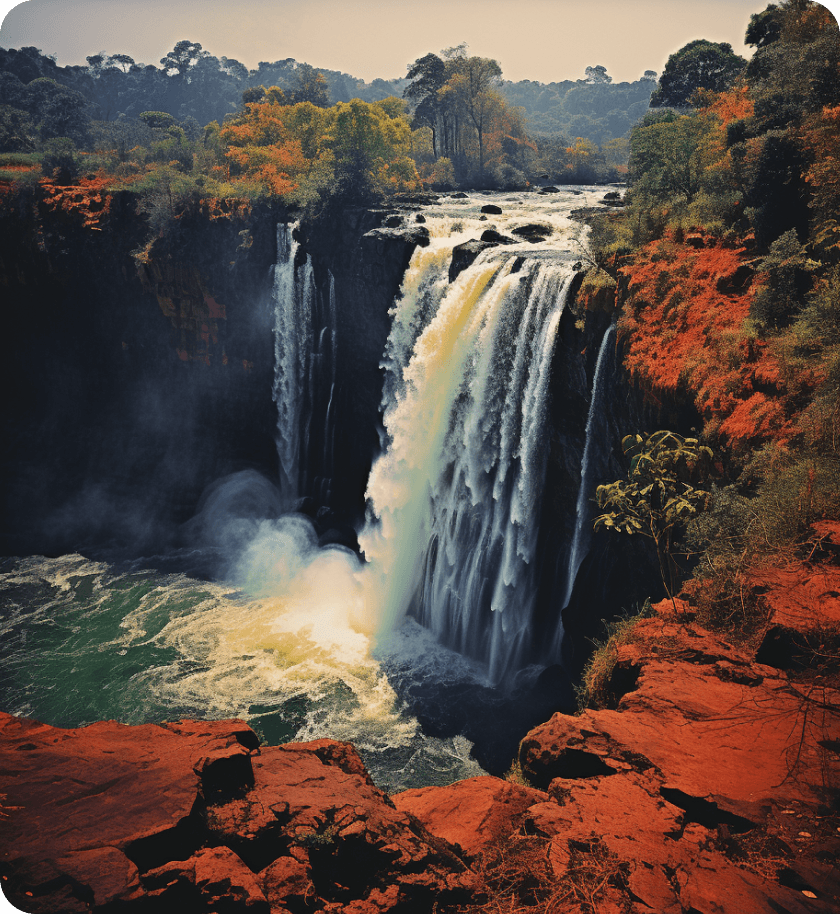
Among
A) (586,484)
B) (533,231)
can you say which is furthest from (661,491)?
(533,231)

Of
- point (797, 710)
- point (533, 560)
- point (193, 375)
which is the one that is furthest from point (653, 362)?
point (193, 375)

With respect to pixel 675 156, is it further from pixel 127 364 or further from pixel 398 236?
pixel 127 364

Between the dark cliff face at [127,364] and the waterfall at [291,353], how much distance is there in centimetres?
90

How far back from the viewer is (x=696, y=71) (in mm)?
31719

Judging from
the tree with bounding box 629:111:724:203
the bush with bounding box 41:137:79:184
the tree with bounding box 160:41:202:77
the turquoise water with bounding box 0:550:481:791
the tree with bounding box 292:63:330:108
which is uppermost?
the tree with bounding box 160:41:202:77

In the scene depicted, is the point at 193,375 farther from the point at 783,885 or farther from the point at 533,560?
the point at 783,885

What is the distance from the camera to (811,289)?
343 inches

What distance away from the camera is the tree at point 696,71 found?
3049 centimetres

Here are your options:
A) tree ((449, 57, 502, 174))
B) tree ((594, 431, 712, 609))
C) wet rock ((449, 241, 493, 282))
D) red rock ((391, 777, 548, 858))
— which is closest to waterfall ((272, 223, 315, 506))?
wet rock ((449, 241, 493, 282))

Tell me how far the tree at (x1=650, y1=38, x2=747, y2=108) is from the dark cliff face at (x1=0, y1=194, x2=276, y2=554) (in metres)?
25.0

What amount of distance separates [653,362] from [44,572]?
19.0 m

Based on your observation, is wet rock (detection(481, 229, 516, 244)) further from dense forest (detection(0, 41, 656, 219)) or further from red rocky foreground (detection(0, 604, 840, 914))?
red rocky foreground (detection(0, 604, 840, 914))

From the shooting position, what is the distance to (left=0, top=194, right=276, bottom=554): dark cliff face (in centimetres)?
2230

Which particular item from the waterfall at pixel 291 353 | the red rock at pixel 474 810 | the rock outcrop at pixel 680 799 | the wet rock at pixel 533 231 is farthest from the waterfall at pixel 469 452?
the red rock at pixel 474 810
